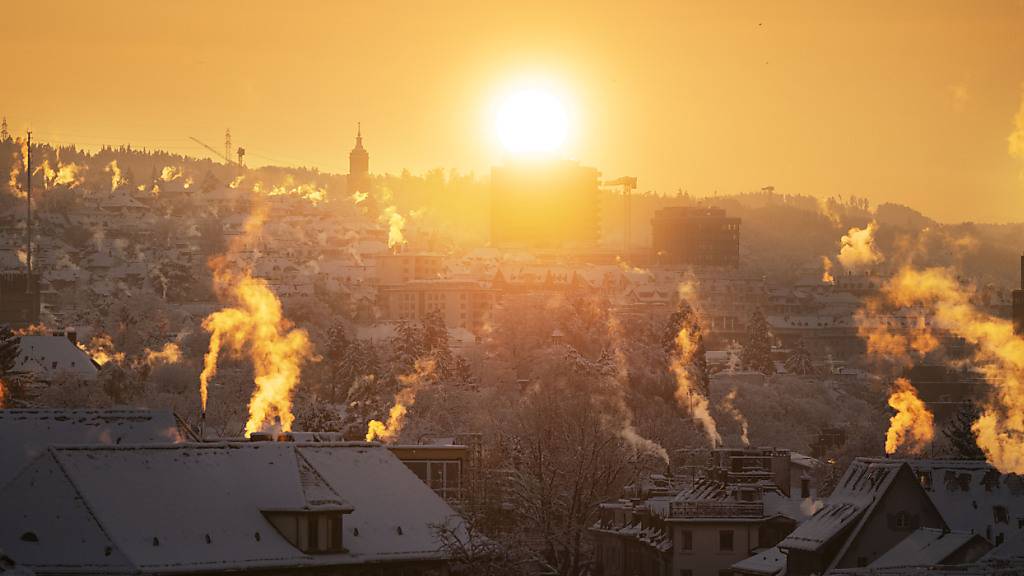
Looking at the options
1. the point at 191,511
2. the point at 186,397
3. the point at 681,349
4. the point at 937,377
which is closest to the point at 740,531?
the point at 191,511

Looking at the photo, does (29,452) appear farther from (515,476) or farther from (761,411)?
(761,411)

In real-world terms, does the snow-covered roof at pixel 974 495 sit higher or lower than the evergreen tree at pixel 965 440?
higher

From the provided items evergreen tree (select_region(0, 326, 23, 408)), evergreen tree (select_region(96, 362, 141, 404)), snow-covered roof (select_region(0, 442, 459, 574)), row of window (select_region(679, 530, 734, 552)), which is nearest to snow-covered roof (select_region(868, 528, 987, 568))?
snow-covered roof (select_region(0, 442, 459, 574))

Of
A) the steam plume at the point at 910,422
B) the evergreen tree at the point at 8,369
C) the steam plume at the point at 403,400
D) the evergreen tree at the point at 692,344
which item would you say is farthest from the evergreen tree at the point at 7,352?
the evergreen tree at the point at 692,344

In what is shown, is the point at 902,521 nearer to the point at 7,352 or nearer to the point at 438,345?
the point at 7,352

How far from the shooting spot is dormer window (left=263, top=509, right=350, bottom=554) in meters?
62.4

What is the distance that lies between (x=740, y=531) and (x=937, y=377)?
4262 inches

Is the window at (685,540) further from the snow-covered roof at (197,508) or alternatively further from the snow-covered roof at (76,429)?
the snow-covered roof at (76,429)

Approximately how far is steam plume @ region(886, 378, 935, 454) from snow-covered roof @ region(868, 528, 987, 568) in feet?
140

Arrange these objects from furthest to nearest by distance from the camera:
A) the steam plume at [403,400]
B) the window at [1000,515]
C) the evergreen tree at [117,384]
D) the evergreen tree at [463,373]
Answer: the evergreen tree at [463,373]
the evergreen tree at [117,384]
the steam plume at [403,400]
the window at [1000,515]

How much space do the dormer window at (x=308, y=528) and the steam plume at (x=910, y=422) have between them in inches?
2151

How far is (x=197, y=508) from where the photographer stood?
61719mm

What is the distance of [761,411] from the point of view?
17338 cm

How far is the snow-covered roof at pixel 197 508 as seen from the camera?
192 feet
